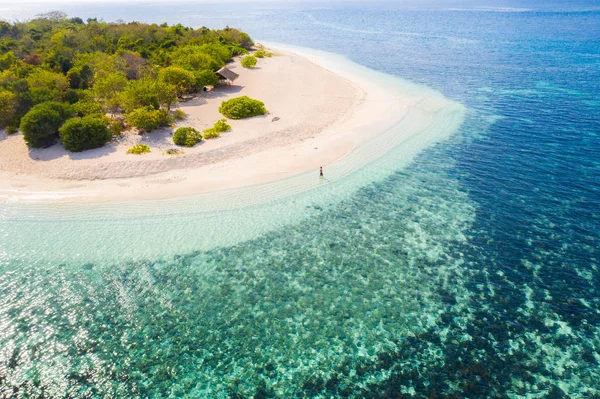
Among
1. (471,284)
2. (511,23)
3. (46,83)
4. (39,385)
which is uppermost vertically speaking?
(511,23)

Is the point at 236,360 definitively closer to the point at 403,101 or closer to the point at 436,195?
the point at 436,195

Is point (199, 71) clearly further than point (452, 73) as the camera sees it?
No

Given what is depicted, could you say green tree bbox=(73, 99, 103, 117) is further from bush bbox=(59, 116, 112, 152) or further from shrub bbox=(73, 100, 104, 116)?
bush bbox=(59, 116, 112, 152)

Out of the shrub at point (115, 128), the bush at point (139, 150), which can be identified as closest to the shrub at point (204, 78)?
the shrub at point (115, 128)

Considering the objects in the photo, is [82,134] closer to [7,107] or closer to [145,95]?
[145,95]

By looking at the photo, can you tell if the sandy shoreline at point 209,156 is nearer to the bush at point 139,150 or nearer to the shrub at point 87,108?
the bush at point 139,150

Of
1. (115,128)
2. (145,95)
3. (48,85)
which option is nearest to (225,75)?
(145,95)

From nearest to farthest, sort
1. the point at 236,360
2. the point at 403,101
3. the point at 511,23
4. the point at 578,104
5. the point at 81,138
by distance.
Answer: the point at 236,360
the point at 81,138
the point at 578,104
the point at 403,101
the point at 511,23

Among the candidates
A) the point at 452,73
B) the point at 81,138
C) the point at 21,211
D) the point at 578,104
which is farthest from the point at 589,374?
the point at 452,73
